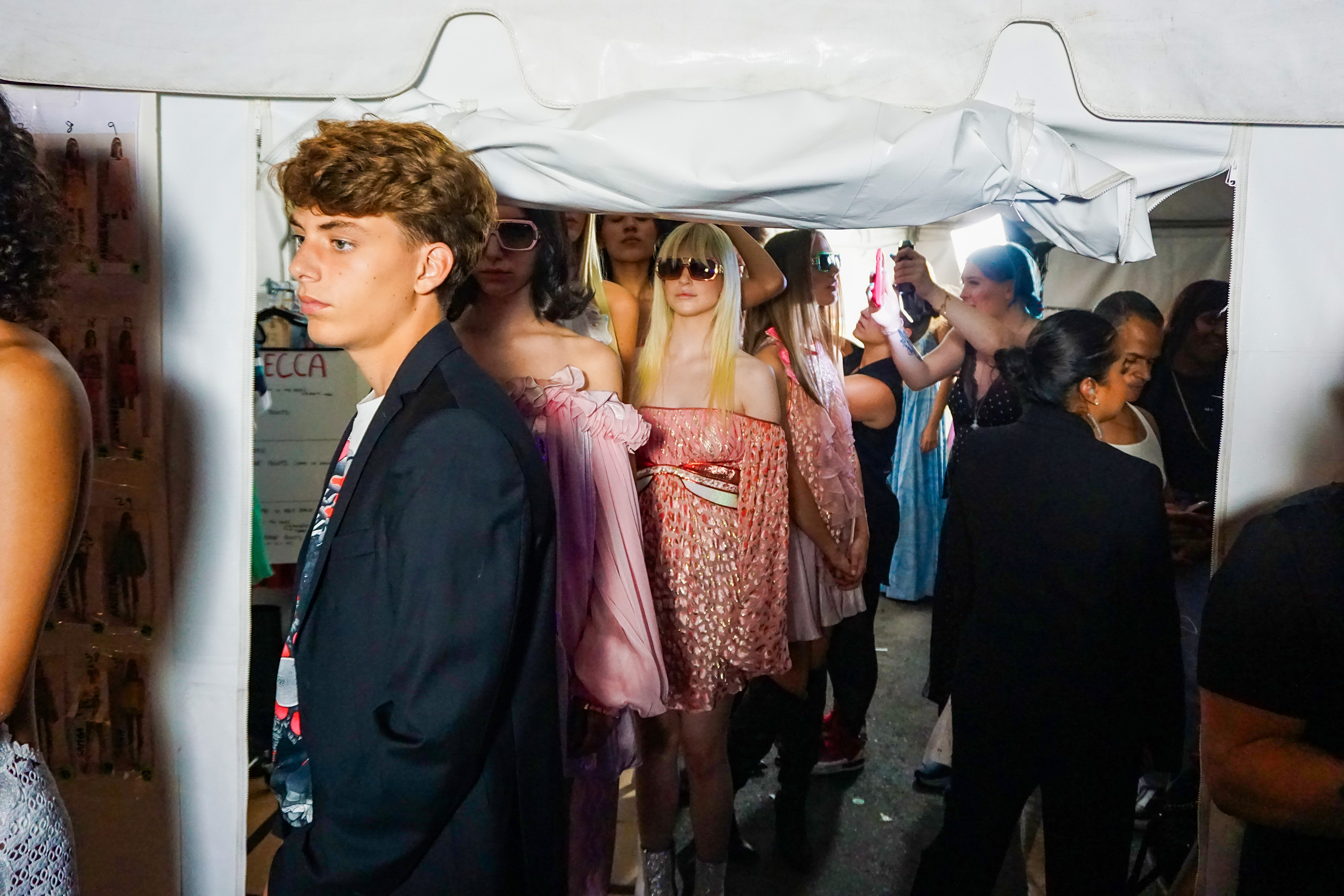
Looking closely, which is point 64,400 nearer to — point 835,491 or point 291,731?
point 291,731

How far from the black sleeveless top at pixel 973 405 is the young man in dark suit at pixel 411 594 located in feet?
4.47

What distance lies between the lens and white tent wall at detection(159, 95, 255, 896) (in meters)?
1.72

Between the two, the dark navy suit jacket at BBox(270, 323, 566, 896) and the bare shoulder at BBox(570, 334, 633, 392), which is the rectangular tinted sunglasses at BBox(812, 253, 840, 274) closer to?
the bare shoulder at BBox(570, 334, 633, 392)

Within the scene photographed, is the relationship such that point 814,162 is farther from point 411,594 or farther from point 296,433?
point 296,433

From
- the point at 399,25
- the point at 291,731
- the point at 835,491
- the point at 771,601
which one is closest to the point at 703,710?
the point at 771,601

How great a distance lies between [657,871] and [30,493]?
67.2 inches

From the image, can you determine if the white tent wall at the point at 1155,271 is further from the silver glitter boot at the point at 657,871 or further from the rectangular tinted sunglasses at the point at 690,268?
the silver glitter boot at the point at 657,871

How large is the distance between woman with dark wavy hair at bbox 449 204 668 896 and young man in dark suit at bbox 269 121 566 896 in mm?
580

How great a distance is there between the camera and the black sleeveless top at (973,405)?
6.84ft

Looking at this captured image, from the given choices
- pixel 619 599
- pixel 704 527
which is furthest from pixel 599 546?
pixel 704 527

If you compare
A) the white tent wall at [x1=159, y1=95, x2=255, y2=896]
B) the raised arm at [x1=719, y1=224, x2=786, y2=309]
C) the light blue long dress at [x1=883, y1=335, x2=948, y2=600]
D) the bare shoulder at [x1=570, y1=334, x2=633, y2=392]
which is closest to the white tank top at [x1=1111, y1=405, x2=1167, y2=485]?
the light blue long dress at [x1=883, y1=335, x2=948, y2=600]

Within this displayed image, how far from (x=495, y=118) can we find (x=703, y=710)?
58.2 inches

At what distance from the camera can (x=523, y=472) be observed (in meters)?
1.05

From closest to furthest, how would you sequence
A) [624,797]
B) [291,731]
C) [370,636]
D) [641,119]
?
[370,636], [291,731], [641,119], [624,797]
